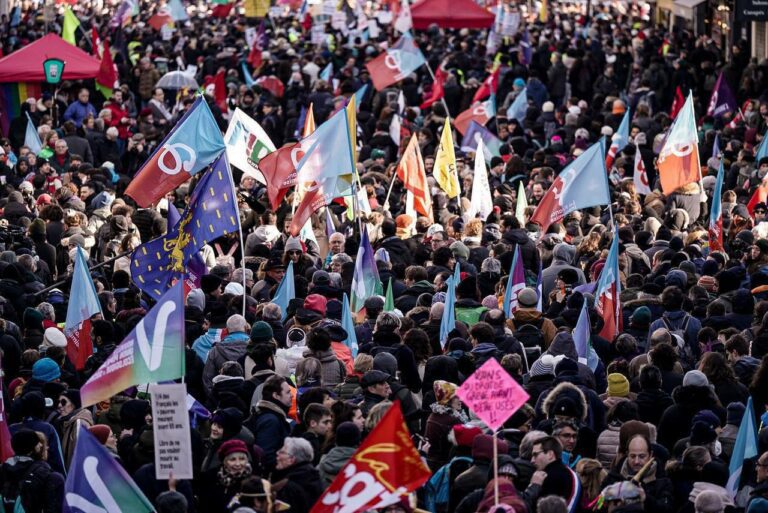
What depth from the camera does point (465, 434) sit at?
30.0 ft

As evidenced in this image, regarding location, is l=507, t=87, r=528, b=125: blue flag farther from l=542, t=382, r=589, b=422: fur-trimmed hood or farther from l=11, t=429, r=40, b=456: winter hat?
l=11, t=429, r=40, b=456: winter hat

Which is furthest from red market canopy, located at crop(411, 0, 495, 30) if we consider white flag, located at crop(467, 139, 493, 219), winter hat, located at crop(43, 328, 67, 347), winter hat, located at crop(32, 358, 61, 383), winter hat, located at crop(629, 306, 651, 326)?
winter hat, located at crop(32, 358, 61, 383)

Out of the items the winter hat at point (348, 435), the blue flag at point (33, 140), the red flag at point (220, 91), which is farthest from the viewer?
the red flag at point (220, 91)

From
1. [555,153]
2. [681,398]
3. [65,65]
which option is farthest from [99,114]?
[681,398]

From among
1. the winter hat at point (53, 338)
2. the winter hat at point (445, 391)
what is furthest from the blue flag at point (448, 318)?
the winter hat at point (53, 338)

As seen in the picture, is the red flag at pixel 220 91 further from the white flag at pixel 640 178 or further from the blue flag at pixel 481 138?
the white flag at pixel 640 178

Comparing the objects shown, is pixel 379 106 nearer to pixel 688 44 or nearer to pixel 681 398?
pixel 688 44

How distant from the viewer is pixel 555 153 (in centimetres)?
2267

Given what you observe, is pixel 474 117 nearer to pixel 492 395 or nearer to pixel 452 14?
pixel 452 14

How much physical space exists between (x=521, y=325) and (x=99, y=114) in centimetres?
1408

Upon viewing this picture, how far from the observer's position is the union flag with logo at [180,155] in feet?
46.7

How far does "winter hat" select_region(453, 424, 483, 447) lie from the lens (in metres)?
9.13

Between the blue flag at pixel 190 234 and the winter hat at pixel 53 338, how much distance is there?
41.1 inches

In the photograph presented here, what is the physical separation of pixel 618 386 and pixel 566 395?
1065 millimetres
